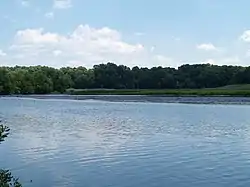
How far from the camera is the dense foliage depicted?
12594cm

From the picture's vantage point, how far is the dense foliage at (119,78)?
126 m

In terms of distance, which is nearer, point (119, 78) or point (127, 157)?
point (127, 157)

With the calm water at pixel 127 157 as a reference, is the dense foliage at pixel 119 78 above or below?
above

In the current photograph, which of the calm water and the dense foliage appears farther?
the dense foliage

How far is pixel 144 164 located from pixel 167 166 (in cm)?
88

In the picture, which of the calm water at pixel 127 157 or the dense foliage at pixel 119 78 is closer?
the calm water at pixel 127 157

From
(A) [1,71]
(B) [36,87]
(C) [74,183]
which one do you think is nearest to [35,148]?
(C) [74,183]

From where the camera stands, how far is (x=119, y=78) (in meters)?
148

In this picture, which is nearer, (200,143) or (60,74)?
(200,143)

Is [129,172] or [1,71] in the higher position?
[1,71]

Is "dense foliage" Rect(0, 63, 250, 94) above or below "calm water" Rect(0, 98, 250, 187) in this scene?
above

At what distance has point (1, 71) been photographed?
11844 centimetres

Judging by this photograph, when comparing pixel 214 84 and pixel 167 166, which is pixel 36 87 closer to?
pixel 214 84

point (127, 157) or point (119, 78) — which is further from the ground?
point (119, 78)
